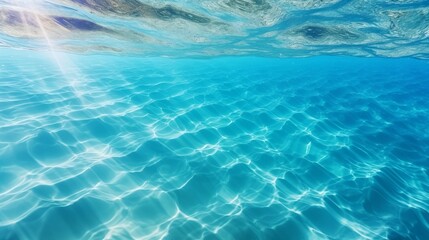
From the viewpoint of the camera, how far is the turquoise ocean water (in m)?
5.26

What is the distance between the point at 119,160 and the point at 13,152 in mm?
2718

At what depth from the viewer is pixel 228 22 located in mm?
13297

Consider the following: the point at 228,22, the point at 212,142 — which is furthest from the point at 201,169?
the point at 228,22

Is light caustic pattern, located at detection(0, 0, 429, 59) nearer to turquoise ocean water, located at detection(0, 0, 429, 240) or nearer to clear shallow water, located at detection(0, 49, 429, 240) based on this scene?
turquoise ocean water, located at detection(0, 0, 429, 240)

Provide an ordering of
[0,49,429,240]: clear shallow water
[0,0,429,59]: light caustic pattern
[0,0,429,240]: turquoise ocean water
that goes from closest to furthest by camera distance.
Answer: [0,49,429,240]: clear shallow water → [0,0,429,240]: turquoise ocean water → [0,0,429,59]: light caustic pattern

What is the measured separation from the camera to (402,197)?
6805 mm

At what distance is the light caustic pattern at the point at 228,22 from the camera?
10336 mm

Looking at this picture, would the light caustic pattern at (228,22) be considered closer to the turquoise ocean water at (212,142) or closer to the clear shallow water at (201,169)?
the turquoise ocean water at (212,142)

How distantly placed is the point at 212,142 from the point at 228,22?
24.8 feet

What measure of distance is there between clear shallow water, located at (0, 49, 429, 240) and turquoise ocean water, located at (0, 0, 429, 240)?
0.04m

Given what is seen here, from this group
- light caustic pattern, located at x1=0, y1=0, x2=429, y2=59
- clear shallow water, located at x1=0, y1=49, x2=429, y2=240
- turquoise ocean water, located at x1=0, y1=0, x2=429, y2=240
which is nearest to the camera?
clear shallow water, located at x1=0, y1=49, x2=429, y2=240

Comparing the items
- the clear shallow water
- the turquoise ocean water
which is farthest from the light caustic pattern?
the clear shallow water

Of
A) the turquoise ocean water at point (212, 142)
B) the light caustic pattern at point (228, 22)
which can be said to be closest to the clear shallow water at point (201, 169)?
the turquoise ocean water at point (212, 142)

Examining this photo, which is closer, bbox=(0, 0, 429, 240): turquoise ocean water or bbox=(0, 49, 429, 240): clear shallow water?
bbox=(0, 49, 429, 240): clear shallow water
